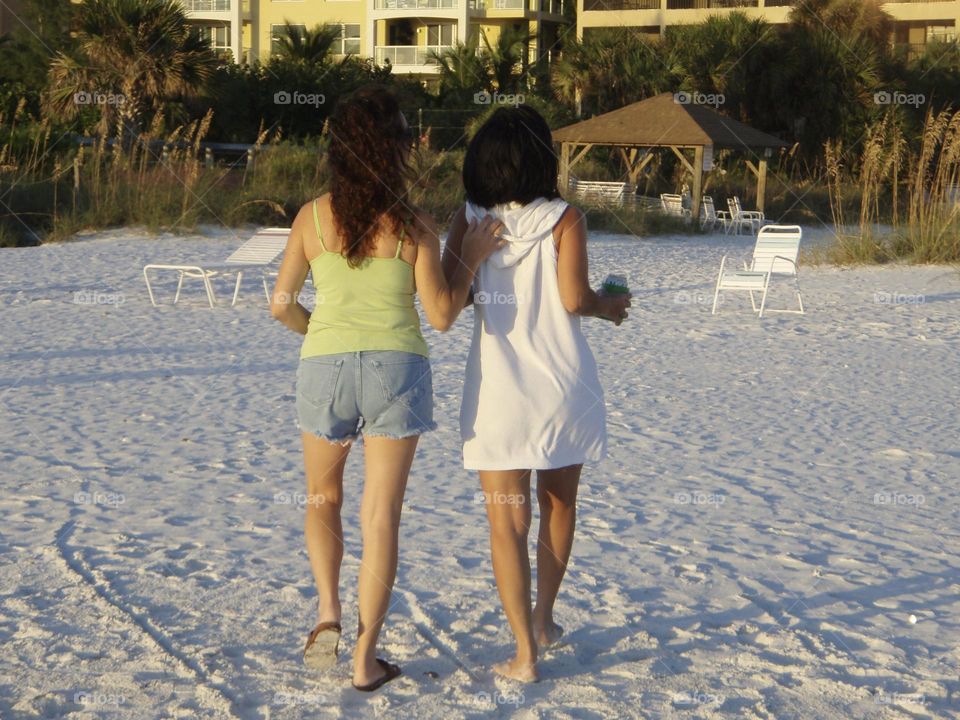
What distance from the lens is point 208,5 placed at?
1847 inches

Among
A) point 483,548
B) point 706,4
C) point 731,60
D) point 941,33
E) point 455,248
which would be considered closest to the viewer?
point 455,248

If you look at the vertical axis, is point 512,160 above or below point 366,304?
above

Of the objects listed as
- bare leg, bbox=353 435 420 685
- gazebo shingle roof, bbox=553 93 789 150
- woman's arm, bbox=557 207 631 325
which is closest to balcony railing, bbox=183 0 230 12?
gazebo shingle roof, bbox=553 93 789 150

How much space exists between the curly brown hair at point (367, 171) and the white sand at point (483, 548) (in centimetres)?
126

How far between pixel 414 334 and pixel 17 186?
51.8ft

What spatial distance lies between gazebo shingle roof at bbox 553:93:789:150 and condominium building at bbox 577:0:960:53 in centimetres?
1587

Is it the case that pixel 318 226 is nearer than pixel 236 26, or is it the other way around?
pixel 318 226

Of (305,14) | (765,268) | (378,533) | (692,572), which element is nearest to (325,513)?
(378,533)

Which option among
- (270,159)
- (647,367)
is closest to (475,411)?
(647,367)

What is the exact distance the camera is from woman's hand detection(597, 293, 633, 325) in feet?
11.5

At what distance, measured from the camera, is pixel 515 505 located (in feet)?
11.4

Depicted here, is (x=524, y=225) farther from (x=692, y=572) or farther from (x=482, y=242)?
(x=692, y=572)

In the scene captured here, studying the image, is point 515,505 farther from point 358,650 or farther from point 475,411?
point 358,650

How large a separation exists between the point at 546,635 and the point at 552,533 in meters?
0.34
